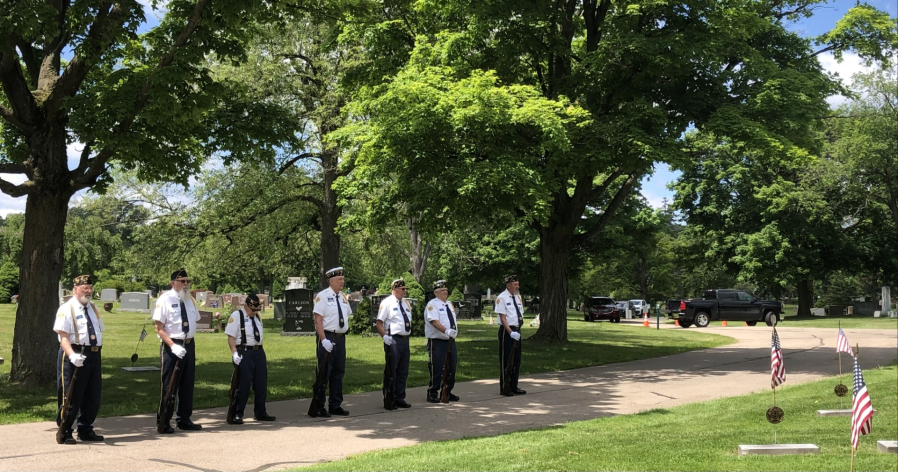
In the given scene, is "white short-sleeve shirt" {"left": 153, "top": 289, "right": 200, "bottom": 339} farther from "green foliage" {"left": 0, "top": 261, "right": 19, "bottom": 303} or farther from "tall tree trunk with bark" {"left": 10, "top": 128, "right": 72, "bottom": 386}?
"green foliage" {"left": 0, "top": 261, "right": 19, "bottom": 303}

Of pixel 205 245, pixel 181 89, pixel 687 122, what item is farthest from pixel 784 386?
pixel 205 245

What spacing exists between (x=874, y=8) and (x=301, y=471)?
69.5 ft

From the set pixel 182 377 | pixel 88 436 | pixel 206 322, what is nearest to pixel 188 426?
pixel 182 377

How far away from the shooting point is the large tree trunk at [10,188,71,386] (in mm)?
12320

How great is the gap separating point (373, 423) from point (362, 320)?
56.5ft

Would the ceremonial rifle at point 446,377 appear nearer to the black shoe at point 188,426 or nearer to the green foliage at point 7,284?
the black shoe at point 188,426

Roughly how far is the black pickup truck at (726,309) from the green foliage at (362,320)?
2016 cm

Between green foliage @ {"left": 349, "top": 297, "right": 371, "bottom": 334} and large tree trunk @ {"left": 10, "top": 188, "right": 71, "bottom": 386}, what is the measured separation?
14453mm

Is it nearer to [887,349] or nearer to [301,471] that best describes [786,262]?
[887,349]

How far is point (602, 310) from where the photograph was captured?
48.1 metres

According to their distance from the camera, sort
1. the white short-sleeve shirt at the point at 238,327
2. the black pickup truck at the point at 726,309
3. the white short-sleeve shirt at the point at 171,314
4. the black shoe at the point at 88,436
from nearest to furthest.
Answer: the black shoe at the point at 88,436
the white short-sleeve shirt at the point at 171,314
the white short-sleeve shirt at the point at 238,327
the black pickup truck at the point at 726,309

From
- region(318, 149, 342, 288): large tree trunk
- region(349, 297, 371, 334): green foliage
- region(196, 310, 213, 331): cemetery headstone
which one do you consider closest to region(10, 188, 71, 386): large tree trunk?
region(349, 297, 371, 334): green foliage

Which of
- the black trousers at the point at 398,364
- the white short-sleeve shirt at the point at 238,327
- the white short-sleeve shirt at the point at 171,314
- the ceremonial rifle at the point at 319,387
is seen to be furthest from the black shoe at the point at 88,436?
the black trousers at the point at 398,364

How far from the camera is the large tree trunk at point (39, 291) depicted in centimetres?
1232
